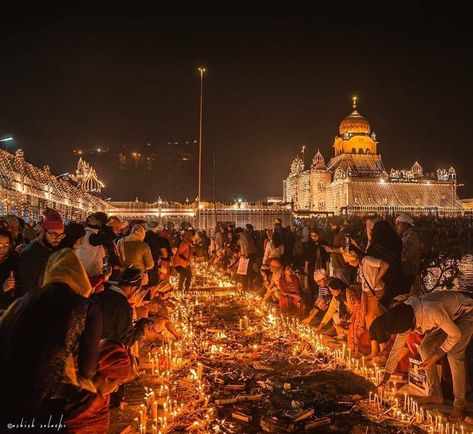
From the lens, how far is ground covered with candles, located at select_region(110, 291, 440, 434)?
4535mm

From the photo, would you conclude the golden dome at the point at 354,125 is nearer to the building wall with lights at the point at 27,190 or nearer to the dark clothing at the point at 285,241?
the building wall with lights at the point at 27,190

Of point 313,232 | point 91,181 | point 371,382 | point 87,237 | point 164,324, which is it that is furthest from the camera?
point 91,181

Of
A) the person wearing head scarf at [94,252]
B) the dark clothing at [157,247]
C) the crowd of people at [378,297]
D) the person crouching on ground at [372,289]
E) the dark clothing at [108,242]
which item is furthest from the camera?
Result: the dark clothing at [157,247]

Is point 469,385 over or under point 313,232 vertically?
under

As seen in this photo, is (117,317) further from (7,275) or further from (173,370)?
(173,370)

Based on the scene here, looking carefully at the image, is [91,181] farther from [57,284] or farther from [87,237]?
[57,284]

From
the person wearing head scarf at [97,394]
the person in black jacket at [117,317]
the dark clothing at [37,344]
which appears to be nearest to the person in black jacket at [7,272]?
the person in black jacket at [117,317]

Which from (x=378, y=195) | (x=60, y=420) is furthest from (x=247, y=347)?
(x=378, y=195)

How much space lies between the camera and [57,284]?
2547 mm

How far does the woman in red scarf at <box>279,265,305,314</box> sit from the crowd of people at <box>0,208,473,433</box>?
23 mm

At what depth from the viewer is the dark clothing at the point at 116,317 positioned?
13.5 ft

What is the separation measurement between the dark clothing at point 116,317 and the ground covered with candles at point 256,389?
827mm

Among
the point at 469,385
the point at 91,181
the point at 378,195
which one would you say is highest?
the point at 378,195

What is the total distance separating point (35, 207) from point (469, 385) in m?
15.8
